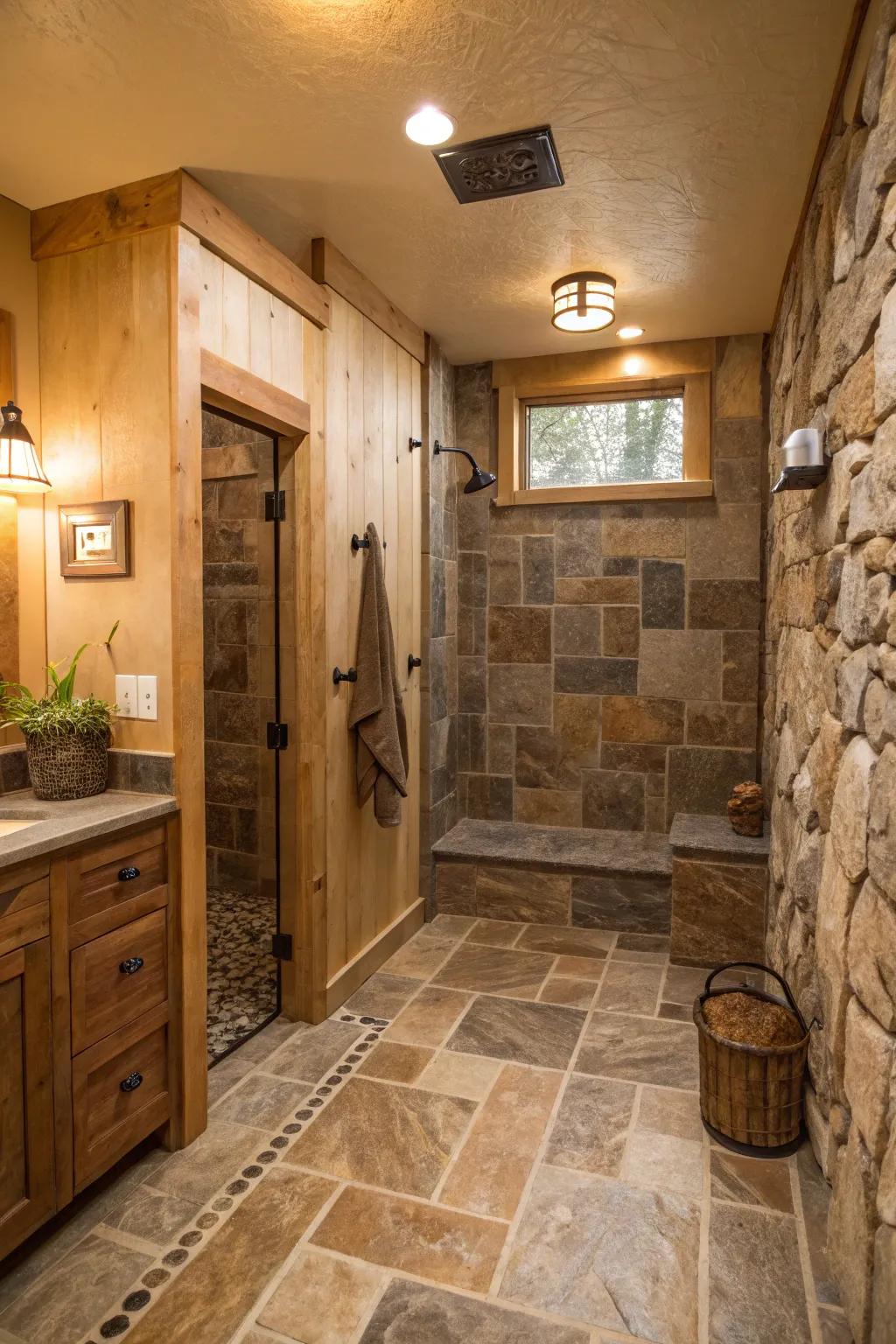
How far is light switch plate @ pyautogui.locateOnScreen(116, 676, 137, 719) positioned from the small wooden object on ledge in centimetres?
242

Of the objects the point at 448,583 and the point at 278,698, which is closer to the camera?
the point at 278,698

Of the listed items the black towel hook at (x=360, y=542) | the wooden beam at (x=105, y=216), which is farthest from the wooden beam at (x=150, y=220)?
the black towel hook at (x=360, y=542)

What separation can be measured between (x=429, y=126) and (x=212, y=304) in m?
0.73

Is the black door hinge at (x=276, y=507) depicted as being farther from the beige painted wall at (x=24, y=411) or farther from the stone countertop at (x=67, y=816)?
the stone countertop at (x=67, y=816)

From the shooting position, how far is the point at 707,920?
3.30 meters

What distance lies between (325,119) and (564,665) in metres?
2.60

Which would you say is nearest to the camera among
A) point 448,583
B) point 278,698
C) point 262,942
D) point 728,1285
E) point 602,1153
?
point 728,1285

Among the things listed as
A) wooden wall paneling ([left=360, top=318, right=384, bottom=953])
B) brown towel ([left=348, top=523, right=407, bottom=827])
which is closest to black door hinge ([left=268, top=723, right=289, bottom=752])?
brown towel ([left=348, top=523, right=407, bottom=827])

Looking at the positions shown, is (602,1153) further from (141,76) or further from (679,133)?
(141,76)

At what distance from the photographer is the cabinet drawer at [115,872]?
1.90 meters

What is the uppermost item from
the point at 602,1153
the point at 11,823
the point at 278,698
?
the point at 278,698

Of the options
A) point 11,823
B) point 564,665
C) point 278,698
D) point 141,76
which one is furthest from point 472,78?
point 564,665

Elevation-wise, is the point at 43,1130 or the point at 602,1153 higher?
the point at 43,1130

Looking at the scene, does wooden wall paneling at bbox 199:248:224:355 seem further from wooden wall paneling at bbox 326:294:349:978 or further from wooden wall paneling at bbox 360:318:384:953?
wooden wall paneling at bbox 360:318:384:953
